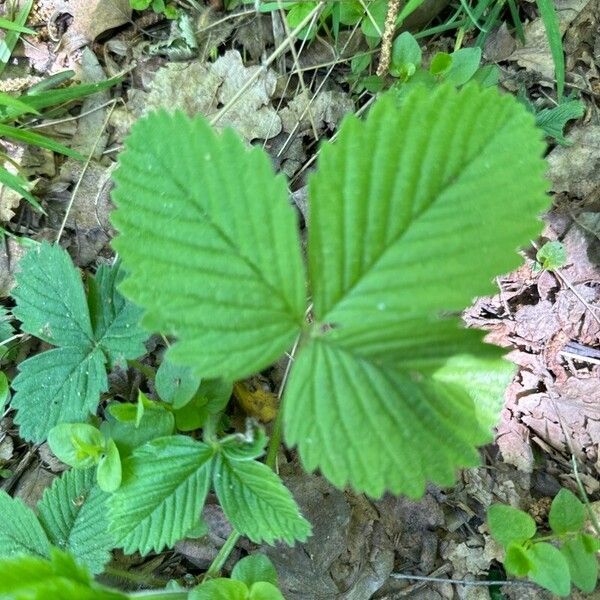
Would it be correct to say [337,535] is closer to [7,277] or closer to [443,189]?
[443,189]

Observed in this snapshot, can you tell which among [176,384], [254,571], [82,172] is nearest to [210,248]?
[176,384]

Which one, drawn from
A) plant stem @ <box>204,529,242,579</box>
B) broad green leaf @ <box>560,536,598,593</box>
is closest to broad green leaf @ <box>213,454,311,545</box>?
plant stem @ <box>204,529,242,579</box>

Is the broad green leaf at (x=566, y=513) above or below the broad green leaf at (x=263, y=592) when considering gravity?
below

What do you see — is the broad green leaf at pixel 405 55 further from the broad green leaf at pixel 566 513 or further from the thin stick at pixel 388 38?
the broad green leaf at pixel 566 513

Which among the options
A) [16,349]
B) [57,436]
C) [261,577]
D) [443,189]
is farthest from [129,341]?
[443,189]

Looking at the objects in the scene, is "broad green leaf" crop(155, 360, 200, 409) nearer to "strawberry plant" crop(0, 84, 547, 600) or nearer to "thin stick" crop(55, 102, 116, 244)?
"strawberry plant" crop(0, 84, 547, 600)

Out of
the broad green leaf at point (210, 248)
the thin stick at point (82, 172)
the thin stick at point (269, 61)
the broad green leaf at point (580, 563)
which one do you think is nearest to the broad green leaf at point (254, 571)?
the broad green leaf at point (210, 248)
